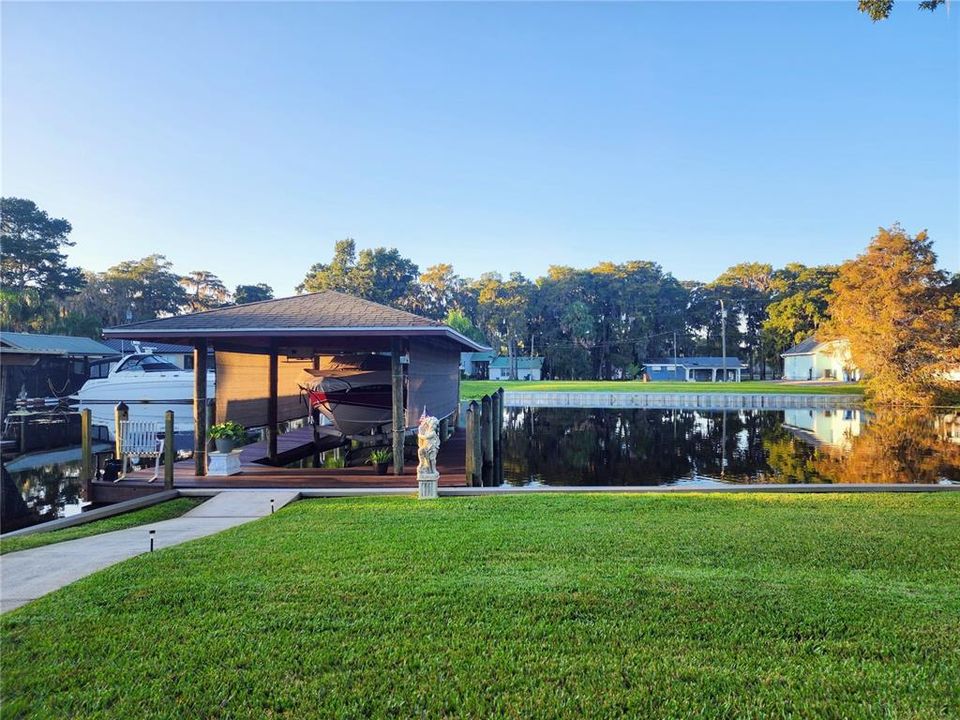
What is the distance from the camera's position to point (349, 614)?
3711 mm

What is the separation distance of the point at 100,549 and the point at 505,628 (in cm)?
446

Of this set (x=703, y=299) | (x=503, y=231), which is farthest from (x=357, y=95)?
(x=703, y=299)

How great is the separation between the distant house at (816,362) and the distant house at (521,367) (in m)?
27.2

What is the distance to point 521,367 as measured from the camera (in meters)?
67.1

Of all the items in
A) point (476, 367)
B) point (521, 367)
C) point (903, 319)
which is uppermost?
point (903, 319)

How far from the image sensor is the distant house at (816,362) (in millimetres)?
44275

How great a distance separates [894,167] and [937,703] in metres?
29.2

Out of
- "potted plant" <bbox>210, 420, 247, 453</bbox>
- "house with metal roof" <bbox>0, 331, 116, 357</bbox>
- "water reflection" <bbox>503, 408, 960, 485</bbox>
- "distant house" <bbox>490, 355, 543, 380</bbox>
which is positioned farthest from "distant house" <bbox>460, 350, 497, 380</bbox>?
"potted plant" <bbox>210, 420, 247, 453</bbox>

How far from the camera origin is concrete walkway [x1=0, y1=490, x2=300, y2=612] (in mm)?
4465

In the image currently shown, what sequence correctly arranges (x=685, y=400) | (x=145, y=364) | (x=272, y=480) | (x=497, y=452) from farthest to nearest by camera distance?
(x=685, y=400)
(x=145, y=364)
(x=497, y=452)
(x=272, y=480)

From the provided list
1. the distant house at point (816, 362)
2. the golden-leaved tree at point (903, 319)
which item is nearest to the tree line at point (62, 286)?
the golden-leaved tree at point (903, 319)

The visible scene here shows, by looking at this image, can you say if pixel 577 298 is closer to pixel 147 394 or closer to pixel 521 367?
pixel 521 367

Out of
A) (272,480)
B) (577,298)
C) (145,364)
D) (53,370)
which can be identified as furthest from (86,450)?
(577,298)

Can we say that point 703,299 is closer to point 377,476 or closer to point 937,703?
point 377,476
